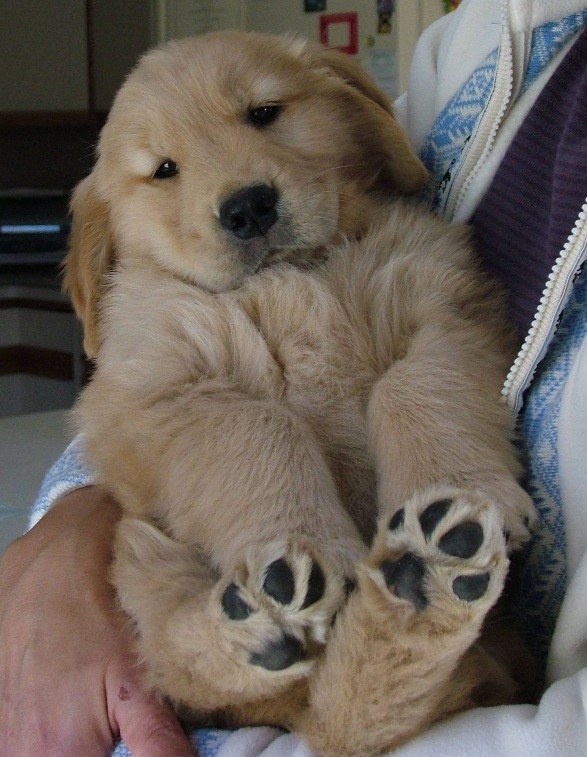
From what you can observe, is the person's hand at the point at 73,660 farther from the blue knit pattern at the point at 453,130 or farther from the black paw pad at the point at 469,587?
the blue knit pattern at the point at 453,130

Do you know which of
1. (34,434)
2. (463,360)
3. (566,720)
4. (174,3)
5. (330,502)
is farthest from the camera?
(174,3)

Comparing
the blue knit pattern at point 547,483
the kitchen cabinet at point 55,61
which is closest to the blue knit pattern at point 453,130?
the blue knit pattern at point 547,483

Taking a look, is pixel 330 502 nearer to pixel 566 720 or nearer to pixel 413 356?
pixel 413 356

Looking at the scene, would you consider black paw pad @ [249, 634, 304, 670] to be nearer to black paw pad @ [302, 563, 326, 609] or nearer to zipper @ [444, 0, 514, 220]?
black paw pad @ [302, 563, 326, 609]

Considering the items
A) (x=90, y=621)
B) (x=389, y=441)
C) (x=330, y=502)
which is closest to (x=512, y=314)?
(x=389, y=441)

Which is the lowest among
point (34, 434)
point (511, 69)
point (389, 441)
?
point (34, 434)

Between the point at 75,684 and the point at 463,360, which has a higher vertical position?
the point at 463,360

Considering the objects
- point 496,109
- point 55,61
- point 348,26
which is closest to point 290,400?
point 496,109
